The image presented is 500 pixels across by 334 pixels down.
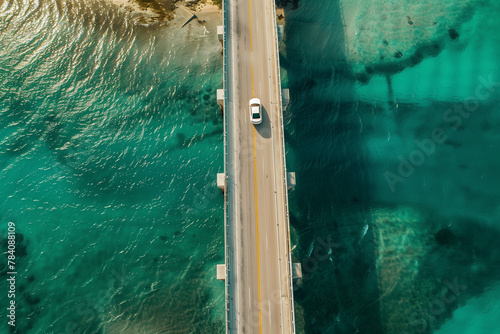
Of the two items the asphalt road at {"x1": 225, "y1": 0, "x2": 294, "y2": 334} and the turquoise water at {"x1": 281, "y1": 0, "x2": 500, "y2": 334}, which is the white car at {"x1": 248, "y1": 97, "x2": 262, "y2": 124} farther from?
the turquoise water at {"x1": 281, "y1": 0, "x2": 500, "y2": 334}

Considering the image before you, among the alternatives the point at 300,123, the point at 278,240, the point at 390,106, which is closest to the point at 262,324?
the point at 278,240

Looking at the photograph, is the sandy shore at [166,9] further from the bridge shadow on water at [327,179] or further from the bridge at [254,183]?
the bridge shadow on water at [327,179]

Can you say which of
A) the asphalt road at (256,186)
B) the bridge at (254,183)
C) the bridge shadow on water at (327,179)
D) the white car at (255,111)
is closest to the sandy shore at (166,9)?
the bridge at (254,183)

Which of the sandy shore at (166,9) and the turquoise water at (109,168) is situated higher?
the sandy shore at (166,9)

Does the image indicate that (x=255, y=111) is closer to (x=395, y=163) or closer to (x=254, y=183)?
(x=254, y=183)

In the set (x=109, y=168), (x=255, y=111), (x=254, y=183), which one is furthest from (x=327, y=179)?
(x=109, y=168)

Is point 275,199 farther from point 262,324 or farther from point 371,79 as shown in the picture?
point 371,79
